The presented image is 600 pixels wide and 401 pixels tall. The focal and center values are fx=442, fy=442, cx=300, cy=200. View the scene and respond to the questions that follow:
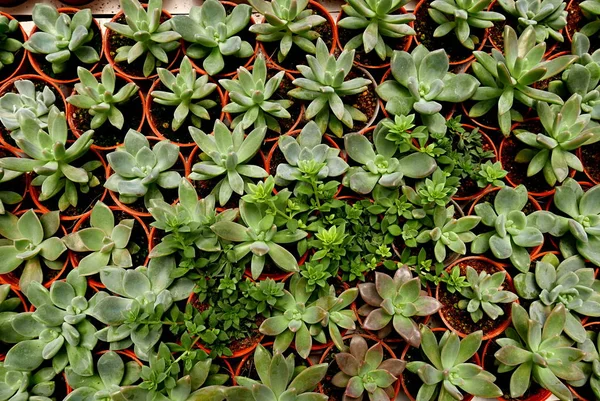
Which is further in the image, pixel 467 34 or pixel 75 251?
pixel 467 34

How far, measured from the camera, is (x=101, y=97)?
5.02ft

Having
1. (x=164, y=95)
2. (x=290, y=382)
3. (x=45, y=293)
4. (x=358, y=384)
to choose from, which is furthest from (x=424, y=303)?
(x=45, y=293)

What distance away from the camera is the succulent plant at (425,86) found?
1539 mm

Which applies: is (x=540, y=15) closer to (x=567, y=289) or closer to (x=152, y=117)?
(x=567, y=289)

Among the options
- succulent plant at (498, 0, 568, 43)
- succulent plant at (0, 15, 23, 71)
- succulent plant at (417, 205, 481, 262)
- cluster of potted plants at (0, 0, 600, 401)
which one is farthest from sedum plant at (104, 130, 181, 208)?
succulent plant at (498, 0, 568, 43)

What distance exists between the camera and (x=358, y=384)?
4.47 ft

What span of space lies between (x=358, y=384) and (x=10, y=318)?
114 cm

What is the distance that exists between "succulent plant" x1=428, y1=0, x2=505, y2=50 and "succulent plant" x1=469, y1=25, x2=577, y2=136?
0.10 m

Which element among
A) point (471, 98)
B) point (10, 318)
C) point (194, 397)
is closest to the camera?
point (194, 397)

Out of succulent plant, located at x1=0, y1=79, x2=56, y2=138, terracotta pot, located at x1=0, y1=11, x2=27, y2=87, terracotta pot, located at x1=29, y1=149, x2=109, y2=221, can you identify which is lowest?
terracotta pot, located at x1=29, y1=149, x2=109, y2=221

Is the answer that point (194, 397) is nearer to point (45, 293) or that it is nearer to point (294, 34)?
point (45, 293)

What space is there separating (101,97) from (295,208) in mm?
783

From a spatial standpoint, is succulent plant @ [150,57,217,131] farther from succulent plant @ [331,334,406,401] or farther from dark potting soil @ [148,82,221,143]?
succulent plant @ [331,334,406,401]

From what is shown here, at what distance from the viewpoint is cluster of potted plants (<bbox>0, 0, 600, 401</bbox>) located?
1.38 m
